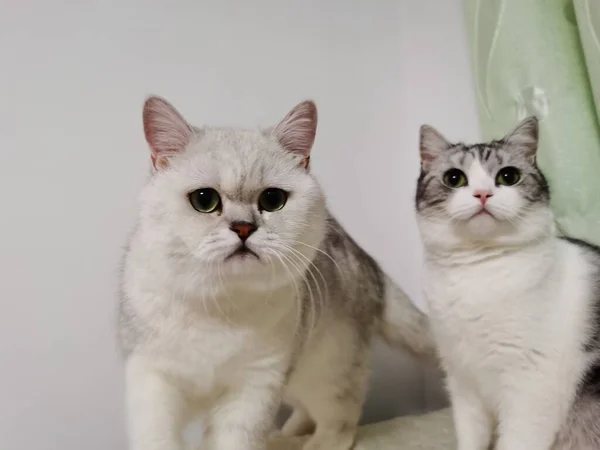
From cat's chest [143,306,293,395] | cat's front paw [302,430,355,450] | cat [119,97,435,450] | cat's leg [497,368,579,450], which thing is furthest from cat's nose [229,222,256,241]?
cat's front paw [302,430,355,450]

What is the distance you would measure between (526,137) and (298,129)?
1.48ft

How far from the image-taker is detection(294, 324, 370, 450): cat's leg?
1323mm

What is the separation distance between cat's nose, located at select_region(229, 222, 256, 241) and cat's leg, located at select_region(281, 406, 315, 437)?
78 centimetres

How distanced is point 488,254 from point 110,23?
107 cm

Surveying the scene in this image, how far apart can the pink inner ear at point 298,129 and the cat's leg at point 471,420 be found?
56 centimetres

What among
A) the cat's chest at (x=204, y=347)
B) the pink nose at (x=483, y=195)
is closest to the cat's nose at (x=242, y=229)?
the cat's chest at (x=204, y=347)

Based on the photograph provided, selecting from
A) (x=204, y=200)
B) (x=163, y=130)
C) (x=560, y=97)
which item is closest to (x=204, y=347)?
(x=204, y=200)

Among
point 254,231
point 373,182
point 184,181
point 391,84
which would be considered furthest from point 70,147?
point 391,84

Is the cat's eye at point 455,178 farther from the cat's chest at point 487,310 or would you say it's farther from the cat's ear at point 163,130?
the cat's ear at point 163,130

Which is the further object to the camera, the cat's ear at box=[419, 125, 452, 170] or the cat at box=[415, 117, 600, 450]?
the cat's ear at box=[419, 125, 452, 170]

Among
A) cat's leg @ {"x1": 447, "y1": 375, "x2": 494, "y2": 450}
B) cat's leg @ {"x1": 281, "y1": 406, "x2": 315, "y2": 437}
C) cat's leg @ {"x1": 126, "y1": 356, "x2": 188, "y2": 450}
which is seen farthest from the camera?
cat's leg @ {"x1": 281, "y1": 406, "x2": 315, "y2": 437}

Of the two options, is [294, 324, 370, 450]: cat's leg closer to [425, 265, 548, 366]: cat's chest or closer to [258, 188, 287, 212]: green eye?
[425, 265, 548, 366]: cat's chest

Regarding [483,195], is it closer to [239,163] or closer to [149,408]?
[239,163]

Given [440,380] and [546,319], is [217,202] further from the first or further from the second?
[440,380]
